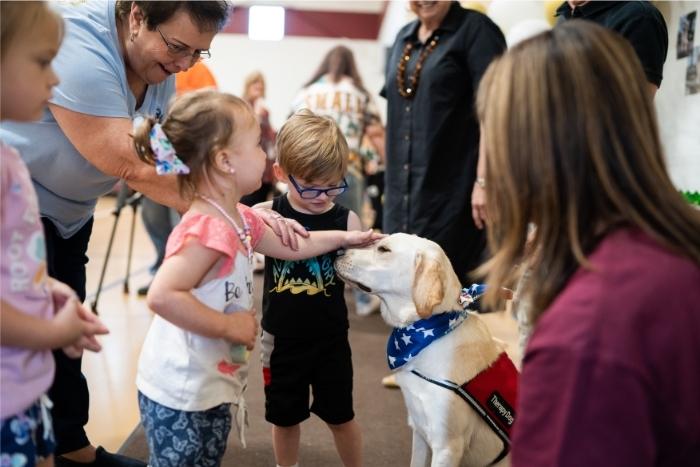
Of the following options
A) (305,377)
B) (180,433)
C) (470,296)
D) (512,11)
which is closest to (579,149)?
(470,296)

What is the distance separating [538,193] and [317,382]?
1107mm

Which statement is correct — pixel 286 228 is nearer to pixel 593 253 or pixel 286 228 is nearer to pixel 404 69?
pixel 593 253

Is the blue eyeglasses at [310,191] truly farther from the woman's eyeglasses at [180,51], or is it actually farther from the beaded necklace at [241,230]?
the woman's eyeglasses at [180,51]

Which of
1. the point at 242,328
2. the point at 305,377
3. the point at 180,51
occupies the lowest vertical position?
the point at 305,377

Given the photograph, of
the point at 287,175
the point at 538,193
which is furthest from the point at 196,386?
the point at 538,193

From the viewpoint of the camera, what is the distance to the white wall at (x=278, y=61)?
524 inches

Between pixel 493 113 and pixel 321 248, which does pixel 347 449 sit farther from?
pixel 493 113

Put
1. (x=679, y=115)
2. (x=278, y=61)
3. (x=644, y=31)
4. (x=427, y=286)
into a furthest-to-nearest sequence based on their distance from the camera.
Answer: (x=278, y=61), (x=679, y=115), (x=644, y=31), (x=427, y=286)

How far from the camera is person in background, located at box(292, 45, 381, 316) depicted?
442 centimetres

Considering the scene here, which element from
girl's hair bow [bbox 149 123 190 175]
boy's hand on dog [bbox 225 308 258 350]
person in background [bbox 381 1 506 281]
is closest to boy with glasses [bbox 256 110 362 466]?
boy's hand on dog [bbox 225 308 258 350]

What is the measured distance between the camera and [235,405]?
5.33 feet

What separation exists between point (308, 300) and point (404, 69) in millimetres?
1461

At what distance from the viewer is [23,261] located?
1.18m

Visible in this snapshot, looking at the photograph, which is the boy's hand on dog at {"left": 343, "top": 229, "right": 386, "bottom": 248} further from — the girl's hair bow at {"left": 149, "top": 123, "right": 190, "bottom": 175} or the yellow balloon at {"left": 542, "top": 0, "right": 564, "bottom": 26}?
the yellow balloon at {"left": 542, "top": 0, "right": 564, "bottom": 26}
